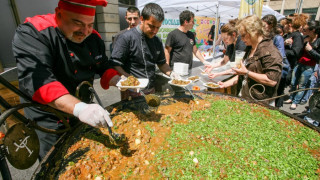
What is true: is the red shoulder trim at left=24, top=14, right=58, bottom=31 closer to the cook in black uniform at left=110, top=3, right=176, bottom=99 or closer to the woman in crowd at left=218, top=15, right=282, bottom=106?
the cook in black uniform at left=110, top=3, right=176, bottom=99

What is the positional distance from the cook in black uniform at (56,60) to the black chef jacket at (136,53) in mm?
937

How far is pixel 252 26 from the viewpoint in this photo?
2.81 m

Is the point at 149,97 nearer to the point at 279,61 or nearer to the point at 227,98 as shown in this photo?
the point at 227,98

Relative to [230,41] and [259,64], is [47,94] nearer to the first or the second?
[259,64]

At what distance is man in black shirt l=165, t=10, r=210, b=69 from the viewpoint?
4.80m

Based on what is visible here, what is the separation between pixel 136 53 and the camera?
3.02 meters

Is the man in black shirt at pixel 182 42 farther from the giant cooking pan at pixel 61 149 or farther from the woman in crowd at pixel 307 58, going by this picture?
the woman in crowd at pixel 307 58

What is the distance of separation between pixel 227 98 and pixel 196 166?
168cm

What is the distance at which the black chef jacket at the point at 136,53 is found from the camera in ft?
9.58

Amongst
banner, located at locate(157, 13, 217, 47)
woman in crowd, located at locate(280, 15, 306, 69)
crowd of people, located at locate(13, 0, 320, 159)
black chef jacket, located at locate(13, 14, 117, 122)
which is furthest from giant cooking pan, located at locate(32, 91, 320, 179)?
banner, located at locate(157, 13, 217, 47)

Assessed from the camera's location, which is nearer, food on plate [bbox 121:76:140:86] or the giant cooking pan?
the giant cooking pan

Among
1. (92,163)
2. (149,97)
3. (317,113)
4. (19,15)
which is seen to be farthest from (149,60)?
(19,15)

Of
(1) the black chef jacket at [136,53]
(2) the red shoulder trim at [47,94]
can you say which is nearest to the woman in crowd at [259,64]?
(1) the black chef jacket at [136,53]

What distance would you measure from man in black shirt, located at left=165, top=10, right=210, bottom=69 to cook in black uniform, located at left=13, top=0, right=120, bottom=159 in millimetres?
3239
